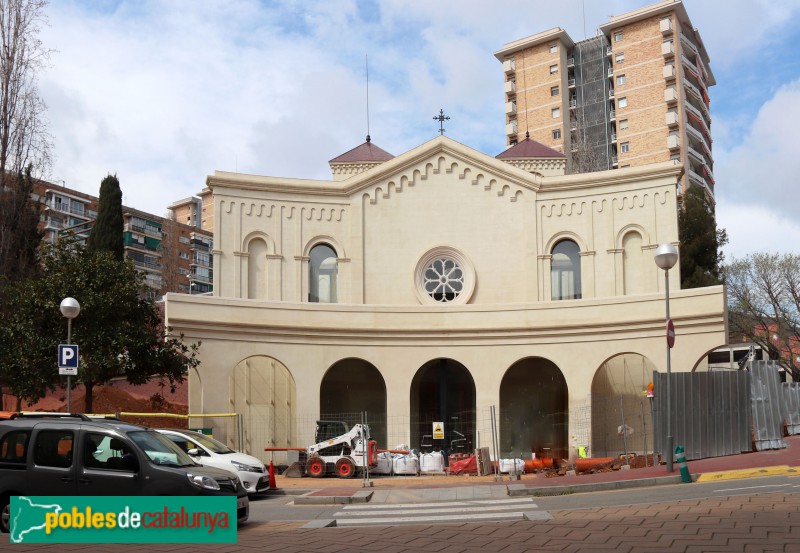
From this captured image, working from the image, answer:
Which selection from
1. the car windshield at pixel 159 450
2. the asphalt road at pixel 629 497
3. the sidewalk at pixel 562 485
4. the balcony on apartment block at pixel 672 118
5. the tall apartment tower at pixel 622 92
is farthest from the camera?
the tall apartment tower at pixel 622 92

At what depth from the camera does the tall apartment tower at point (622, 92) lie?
7719 cm

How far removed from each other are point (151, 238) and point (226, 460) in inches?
3249

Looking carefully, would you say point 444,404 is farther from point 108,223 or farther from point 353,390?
point 108,223

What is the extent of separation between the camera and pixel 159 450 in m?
12.1

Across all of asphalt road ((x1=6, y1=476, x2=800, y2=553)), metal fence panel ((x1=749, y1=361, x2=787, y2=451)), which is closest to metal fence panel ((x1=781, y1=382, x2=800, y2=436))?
metal fence panel ((x1=749, y1=361, x2=787, y2=451))

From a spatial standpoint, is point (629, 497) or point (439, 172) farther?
point (439, 172)

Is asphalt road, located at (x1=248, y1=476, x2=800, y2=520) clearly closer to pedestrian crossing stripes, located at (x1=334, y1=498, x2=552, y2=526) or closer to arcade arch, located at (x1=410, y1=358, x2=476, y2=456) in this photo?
pedestrian crossing stripes, located at (x1=334, y1=498, x2=552, y2=526)

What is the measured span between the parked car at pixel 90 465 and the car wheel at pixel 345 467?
11.6 m

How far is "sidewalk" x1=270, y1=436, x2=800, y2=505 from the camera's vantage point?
53.7ft

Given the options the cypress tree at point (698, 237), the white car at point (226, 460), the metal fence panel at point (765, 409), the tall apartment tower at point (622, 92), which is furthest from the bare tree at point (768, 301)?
the white car at point (226, 460)

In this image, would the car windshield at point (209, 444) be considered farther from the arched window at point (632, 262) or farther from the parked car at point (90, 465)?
the arched window at point (632, 262)

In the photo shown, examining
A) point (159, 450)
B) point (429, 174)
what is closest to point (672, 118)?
point (429, 174)

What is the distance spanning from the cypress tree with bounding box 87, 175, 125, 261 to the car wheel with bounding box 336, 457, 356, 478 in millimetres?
31077

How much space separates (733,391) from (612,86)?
2664 inches
